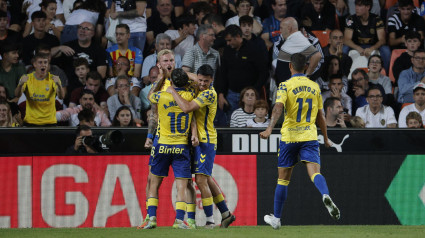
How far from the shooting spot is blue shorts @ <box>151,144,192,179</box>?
9328 millimetres

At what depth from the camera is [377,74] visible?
48.6 ft

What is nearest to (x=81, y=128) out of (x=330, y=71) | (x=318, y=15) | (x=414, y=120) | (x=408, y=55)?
(x=330, y=71)

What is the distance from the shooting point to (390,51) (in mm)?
15789

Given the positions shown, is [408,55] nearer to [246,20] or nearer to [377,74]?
[377,74]

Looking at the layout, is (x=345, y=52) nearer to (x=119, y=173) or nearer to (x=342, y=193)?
(x=342, y=193)

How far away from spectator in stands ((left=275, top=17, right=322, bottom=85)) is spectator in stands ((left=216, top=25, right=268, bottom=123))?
38 centimetres

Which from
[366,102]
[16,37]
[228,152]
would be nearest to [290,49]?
[366,102]

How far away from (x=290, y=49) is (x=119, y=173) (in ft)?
13.1

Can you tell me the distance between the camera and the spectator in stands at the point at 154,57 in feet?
46.4

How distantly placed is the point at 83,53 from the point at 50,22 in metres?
1.28

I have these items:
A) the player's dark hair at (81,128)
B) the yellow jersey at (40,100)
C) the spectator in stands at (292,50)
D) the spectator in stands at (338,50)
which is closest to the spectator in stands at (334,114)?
the spectator in stands at (292,50)

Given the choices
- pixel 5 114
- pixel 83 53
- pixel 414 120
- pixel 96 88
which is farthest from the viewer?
pixel 83 53

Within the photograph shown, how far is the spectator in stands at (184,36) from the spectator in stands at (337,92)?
2.67 meters

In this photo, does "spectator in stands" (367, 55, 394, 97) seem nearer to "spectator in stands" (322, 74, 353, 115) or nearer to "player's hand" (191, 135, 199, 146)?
"spectator in stands" (322, 74, 353, 115)
